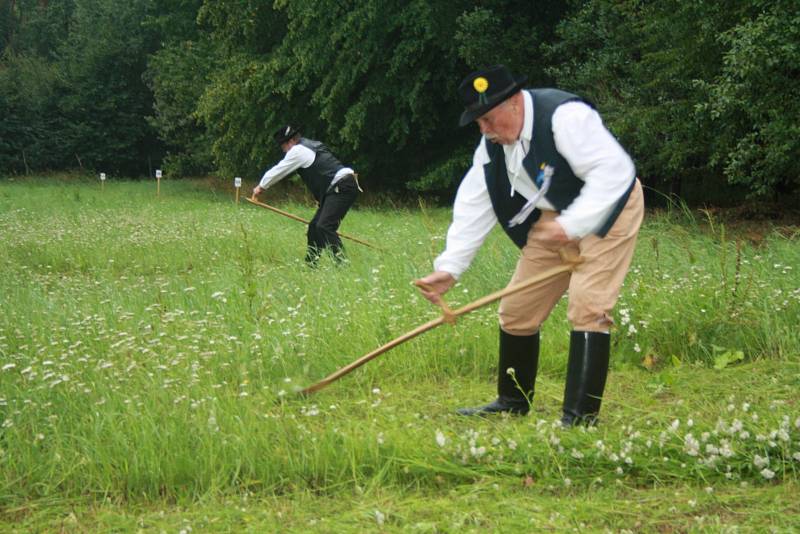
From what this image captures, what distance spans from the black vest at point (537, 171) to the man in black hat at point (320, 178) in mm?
5217

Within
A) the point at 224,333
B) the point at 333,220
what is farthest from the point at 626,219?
the point at 333,220

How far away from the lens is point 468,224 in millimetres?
4227

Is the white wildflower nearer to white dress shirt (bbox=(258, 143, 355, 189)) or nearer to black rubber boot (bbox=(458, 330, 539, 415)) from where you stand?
black rubber boot (bbox=(458, 330, 539, 415))

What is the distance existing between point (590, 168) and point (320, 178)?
20.0ft

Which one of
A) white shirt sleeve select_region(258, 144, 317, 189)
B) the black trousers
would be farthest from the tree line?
Answer: white shirt sleeve select_region(258, 144, 317, 189)

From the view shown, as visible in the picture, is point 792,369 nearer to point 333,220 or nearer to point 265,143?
point 333,220

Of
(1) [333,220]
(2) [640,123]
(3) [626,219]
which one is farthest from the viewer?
(2) [640,123]

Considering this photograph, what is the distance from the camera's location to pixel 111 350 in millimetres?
4879

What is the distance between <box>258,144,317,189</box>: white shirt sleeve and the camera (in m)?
9.51

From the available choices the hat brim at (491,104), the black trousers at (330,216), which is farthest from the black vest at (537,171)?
the black trousers at (330,216)

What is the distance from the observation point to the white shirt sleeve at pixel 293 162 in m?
9.51

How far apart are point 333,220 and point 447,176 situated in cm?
1139

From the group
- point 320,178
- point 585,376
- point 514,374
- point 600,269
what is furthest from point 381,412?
point 320,178

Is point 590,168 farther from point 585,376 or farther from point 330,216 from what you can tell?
point 330,216
